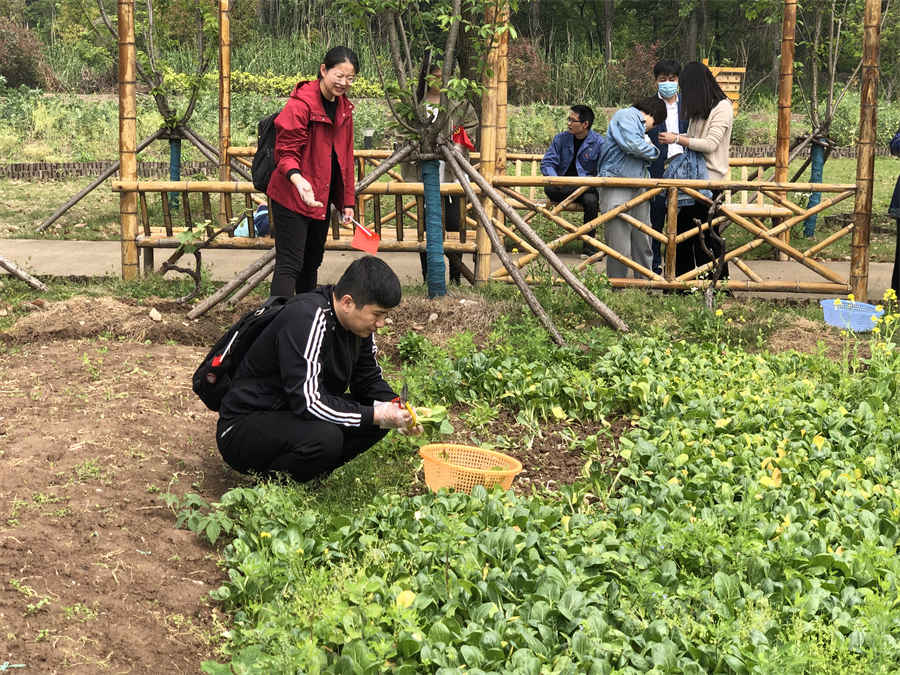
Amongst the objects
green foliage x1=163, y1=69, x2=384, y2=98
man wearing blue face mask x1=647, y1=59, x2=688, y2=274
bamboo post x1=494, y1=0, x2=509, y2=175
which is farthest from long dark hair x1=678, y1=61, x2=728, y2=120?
green foliage x1=163, y1=69, x2=384, y2=98

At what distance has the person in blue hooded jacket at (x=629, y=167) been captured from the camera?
8.56m

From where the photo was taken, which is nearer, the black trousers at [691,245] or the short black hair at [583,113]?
the black trousers at [691,245]

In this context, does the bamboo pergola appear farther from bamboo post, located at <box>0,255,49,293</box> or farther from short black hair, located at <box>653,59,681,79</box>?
short black hair, located at <box>653,59,681,79</box>

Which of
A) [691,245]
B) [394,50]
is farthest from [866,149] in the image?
[394,50]

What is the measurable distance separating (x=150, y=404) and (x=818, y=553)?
3.32 m

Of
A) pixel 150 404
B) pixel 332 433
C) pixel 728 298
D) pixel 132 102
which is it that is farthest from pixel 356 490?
pixel 132 102

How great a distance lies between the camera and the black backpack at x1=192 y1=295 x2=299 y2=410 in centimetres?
463

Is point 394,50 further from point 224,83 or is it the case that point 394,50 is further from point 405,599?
point 405,599

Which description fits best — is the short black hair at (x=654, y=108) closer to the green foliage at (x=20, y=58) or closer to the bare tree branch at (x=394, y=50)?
the bare tree branch at (x=394, y=50)

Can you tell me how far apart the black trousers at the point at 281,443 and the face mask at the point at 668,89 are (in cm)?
527

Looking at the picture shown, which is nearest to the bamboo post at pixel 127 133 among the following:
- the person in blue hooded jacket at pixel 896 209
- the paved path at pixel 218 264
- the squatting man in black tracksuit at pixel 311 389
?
the paved path at pixel 218 264

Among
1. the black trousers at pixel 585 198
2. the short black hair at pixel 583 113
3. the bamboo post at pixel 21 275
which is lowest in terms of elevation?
the bamboo post at pixel 21 275

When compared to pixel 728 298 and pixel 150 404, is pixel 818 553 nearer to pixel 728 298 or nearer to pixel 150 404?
pixel 150 404

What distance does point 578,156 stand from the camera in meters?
9.76
